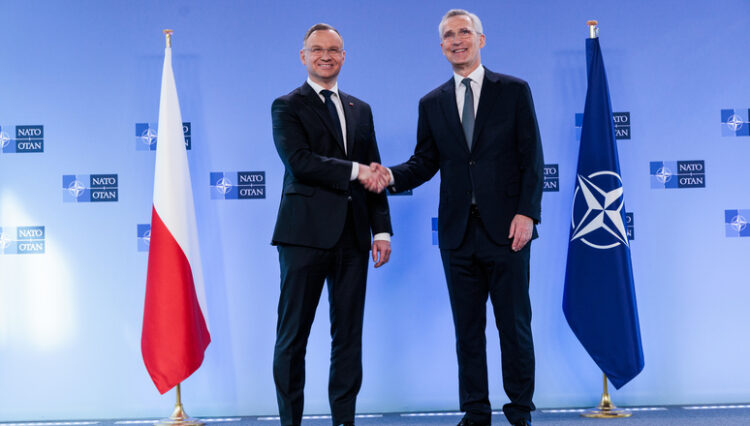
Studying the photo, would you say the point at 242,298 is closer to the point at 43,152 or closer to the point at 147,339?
the point at 147,339

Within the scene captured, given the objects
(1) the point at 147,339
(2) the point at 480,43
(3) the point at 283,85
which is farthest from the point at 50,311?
(2) the point at 480,43

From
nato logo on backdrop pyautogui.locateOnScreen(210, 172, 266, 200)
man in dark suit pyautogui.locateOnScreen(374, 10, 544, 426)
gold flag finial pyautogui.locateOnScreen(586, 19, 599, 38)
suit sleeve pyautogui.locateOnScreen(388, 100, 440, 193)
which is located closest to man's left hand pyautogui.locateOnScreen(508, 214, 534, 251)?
man in dark suit pyautogui.locateOnScreen(374, 10, 544, 426)

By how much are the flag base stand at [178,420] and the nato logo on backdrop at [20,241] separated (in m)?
1.19

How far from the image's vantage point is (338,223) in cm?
304

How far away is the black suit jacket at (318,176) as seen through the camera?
3012 millimetres

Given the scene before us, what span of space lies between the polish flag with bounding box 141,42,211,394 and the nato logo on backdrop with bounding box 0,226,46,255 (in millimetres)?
813

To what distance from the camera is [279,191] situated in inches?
163

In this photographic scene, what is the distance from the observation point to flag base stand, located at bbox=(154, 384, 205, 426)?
379cm

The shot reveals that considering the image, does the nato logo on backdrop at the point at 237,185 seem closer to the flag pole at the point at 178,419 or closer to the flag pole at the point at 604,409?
the flag pole at the point at 178,419

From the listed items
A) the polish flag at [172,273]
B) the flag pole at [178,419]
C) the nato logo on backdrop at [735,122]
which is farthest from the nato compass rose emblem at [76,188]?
the nato logo on backdrop at [735,122]

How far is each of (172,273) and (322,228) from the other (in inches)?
45.3

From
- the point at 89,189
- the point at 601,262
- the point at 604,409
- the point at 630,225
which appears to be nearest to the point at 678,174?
the point at 630,225

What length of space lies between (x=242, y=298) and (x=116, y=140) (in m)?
1.18

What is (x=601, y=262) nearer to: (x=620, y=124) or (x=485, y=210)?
(x=620, y=124)
